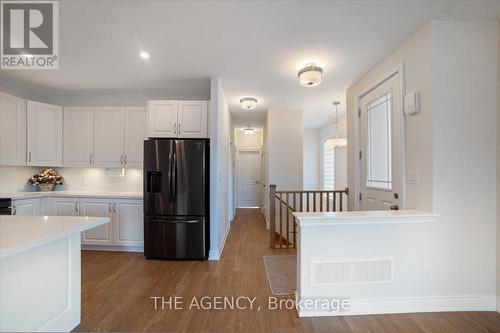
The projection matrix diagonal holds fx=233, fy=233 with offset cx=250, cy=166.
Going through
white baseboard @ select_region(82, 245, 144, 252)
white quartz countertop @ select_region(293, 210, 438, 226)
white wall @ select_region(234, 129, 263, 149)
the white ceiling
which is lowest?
white baseboard @ select_region(82, 245, 144, 252)

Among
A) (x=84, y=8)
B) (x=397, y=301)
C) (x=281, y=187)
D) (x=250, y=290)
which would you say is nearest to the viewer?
(x=84, y=8)

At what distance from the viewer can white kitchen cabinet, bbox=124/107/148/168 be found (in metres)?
3.91

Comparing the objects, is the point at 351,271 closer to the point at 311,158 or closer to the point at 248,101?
the point at 248,101

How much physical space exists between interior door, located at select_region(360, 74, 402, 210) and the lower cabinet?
3354 mm

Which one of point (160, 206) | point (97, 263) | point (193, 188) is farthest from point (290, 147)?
point (97, 263)

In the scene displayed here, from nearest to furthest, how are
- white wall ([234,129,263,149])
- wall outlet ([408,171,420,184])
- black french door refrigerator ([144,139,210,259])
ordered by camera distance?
1. wall outlet ([408,171,420,184])
2. black french door refrigerator ([144,139,210,259])
3. white wall ([234,129,263,149])

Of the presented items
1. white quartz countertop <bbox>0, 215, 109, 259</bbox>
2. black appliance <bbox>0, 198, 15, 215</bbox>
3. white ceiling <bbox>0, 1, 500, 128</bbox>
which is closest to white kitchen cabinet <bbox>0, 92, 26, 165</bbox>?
white ceiling <bbox>0, 1, 500, 128</bbox>

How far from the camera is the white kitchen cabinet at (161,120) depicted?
3619 millimetres

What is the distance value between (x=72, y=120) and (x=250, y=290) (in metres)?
3.96

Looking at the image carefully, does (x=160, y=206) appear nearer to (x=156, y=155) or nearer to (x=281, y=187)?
(x=156, y=155)

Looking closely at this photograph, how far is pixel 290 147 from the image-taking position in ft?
16.8

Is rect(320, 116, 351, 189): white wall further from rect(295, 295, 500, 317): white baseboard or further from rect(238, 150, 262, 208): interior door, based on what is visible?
rect(295, 295, 500, 317): white baseboard

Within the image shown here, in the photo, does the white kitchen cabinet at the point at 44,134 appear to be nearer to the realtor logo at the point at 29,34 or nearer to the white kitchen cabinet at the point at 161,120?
the realtor logo at the point at 29,34

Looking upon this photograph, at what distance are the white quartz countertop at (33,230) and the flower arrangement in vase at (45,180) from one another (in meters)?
2.68
